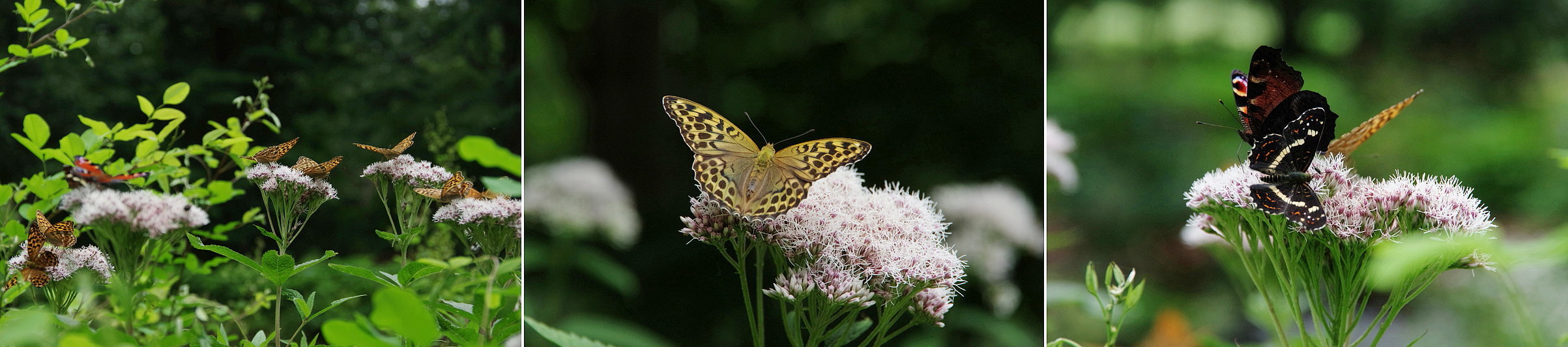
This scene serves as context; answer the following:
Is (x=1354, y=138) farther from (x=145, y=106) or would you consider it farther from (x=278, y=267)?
(x=145, y=106)

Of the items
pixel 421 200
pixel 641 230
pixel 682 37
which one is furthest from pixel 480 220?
pixel 682 37

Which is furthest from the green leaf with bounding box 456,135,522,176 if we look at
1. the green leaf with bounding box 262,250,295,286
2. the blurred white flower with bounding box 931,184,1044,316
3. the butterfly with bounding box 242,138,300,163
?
the blurred white flower with bounding box 931,184,1044,316

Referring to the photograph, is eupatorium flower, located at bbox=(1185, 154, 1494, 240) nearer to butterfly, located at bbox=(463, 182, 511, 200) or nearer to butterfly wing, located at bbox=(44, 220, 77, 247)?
butterfly, located at bbox=(463, 182, 511, 200)

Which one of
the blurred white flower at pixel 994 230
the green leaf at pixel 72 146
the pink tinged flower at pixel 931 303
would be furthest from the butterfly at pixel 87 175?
the blurred white flower at pixel 994 230

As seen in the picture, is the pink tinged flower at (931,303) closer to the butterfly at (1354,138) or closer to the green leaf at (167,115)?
the butterfly at (1354,138)

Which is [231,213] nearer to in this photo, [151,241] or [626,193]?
[151,241]

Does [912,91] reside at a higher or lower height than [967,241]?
higher

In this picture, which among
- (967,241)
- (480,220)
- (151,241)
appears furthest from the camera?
(967,241)
